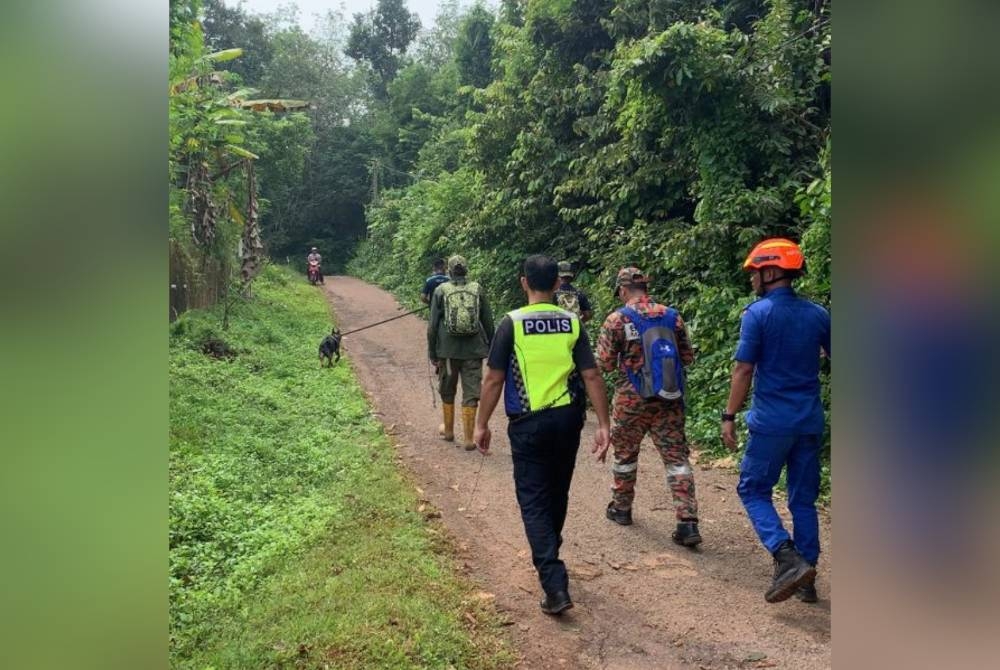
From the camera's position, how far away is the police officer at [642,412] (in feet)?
16.5

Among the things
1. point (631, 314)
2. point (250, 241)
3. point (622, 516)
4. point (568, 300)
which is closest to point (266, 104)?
point (250, 241)

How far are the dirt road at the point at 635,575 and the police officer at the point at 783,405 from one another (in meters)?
0.34

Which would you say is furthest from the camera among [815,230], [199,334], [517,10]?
[517,10]

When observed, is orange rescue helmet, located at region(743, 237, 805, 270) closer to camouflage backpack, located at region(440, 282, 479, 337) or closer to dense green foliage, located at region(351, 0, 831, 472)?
dense green foliage, located at region(351, 0, 831, 472)

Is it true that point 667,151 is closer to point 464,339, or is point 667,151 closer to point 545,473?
point 464,339

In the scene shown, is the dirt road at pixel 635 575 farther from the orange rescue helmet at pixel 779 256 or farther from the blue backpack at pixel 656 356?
the orange rescue helmet at pixel 779 256

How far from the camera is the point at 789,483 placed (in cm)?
411
